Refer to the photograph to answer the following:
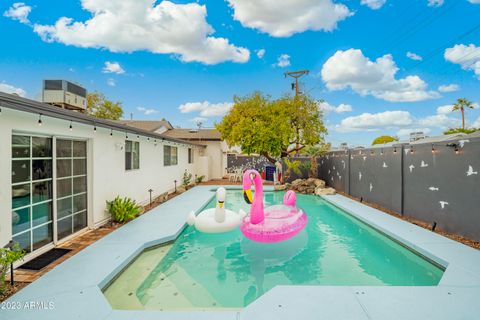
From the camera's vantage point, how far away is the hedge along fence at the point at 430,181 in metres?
5.41

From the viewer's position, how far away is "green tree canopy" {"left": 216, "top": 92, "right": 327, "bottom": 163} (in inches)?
633

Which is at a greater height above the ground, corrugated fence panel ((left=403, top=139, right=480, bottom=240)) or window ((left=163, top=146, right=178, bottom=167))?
window ((left=163, top=146, right=178, bottom=167))

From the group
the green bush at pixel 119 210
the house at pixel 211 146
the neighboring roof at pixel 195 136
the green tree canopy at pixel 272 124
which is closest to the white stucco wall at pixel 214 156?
the house at pixel 211 146

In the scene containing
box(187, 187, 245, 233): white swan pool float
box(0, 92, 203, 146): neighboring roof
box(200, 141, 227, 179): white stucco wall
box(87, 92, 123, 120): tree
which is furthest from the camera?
box(87, 92, 123, 120): tree

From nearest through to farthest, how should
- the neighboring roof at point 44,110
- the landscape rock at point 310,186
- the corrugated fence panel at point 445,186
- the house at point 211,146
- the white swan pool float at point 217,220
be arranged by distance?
the neighboring roof at point 44,110 < the corrugated fence panel at point 445,186 < the white swan pool float at point 217,220 < the landscape rock at point 310,186 < the house at point 211,146

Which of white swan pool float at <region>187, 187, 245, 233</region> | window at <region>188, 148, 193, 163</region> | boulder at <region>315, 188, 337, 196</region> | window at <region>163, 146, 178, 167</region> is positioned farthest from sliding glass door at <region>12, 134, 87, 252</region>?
window at <region>188, 148, 193, 163</region>

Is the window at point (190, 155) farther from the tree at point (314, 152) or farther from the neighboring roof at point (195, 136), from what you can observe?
the tree at point (314, 152)

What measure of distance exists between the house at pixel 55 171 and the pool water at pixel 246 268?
190cm

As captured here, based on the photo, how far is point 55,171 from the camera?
496 centimetres

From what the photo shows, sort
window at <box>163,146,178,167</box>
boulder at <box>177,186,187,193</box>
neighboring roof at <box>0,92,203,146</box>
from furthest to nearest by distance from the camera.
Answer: boulder at <box>177,186,187,193</box> → window at <box>163,146,178,167</box> → neighboring roof at <box>0,92,203,146</box>

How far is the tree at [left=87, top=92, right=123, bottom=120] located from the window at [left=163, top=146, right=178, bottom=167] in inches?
759

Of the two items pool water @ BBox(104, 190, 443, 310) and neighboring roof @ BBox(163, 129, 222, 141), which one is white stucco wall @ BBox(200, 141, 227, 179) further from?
pool water @ BBox(104, 190, 443, 310)

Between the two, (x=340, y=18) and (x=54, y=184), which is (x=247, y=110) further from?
(x=54, y=184)

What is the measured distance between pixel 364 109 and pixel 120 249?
23.5 m
